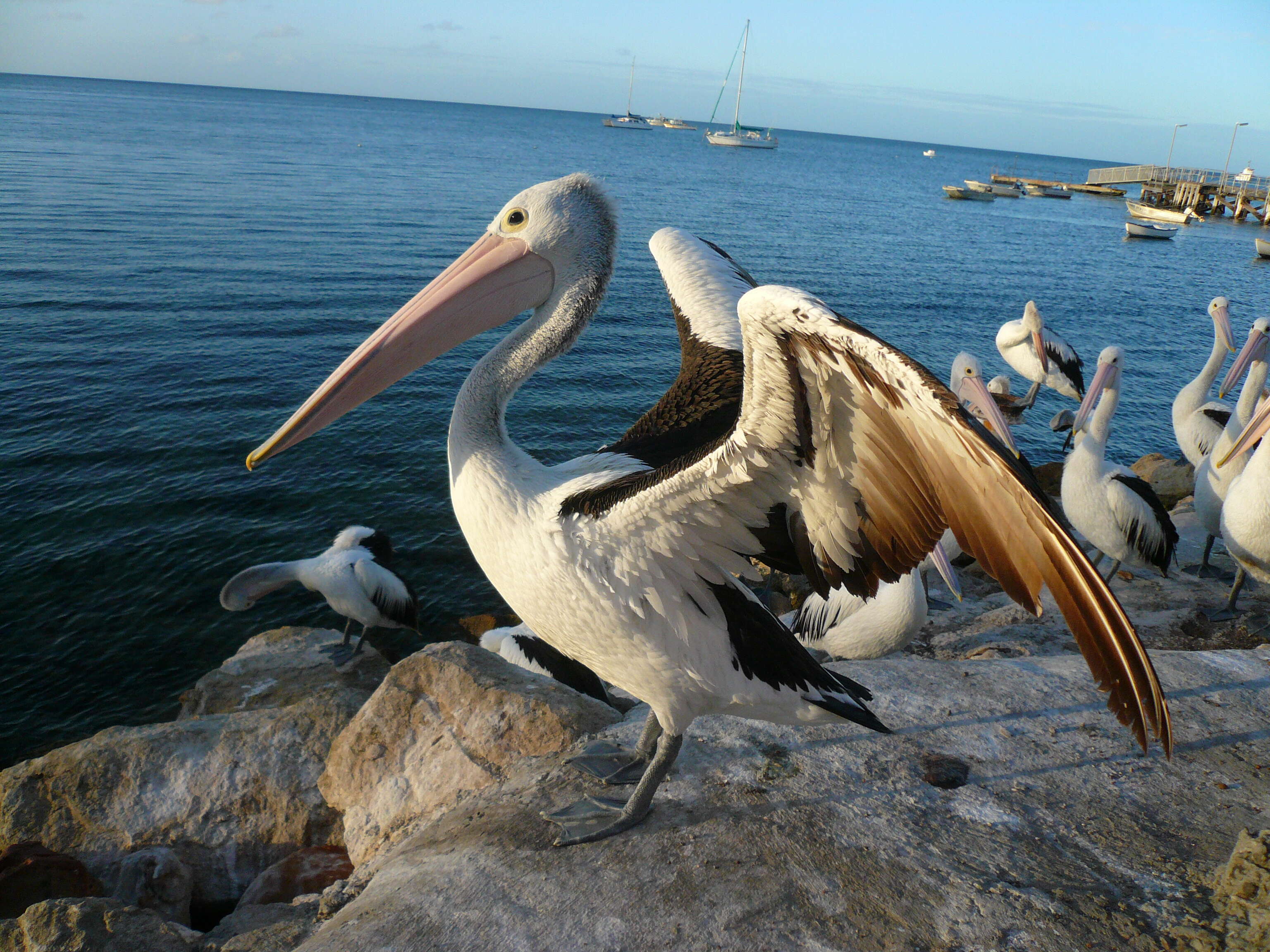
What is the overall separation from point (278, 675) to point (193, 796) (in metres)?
2.09

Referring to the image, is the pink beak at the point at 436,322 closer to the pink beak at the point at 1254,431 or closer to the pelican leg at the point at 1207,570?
the pink beak at the point at 1254,431

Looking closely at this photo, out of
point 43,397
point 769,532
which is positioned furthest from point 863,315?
point 769,532

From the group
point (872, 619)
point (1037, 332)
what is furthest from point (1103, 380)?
point (1037, 332)

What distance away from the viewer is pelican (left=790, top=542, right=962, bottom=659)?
490 cm

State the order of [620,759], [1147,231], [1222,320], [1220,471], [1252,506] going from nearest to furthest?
[620,759] < [1252,506] < [1220,471] < [1222,320] < [1147,231]

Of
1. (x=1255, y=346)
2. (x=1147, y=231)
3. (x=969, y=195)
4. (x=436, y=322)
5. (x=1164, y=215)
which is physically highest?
(x=969, y=195)

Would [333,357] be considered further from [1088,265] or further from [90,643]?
[1088,265]

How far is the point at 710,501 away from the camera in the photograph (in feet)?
7.54

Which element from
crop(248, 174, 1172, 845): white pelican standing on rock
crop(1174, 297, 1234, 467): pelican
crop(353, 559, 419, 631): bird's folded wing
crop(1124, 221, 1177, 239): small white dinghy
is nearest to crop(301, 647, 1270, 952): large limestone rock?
crop(248, 174, 1172, 845): white pelican standing on rock

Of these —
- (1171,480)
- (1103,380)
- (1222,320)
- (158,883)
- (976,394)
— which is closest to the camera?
(158,883)

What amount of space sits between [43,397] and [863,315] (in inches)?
617

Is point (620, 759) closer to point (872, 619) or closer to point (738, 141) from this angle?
point (872, 619)

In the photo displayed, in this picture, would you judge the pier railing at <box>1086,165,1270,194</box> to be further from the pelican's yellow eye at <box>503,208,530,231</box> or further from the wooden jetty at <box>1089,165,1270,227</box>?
the pelican's yellow eye at <box>503,208,530,231</box>

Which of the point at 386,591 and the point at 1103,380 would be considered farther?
the point at 1103,380
